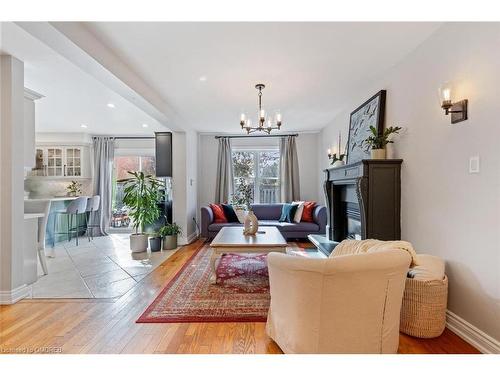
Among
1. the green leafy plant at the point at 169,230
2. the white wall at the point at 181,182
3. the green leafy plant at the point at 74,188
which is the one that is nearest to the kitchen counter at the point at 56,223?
the green leafy plant at the point at 74,188

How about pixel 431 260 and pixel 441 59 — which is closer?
pixel 431 260

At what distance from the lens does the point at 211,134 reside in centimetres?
678

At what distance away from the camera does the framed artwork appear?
3.31 m

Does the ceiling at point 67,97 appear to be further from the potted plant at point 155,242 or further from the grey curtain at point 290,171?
the grey curtain at point 290,171

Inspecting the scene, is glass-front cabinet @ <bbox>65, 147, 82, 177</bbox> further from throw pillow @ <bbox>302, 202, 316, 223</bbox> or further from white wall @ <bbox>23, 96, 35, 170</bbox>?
throw pillow @ <bbox>302, 202, 316, 223</bbox>

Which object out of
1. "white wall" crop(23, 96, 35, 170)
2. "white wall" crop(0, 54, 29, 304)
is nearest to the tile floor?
"white wall" crop(0, 54, 29, 304)

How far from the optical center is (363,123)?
378cm

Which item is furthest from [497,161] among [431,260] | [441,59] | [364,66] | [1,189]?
[1,189]

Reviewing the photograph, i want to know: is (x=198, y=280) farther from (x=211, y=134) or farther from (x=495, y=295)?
(x=211, y=134)

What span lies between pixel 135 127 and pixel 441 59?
5.80 m

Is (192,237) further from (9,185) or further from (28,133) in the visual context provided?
(9,185)

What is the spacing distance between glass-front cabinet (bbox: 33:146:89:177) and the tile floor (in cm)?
194

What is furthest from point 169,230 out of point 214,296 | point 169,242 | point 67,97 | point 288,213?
point 67,97

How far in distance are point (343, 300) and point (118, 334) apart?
68.0 inches
